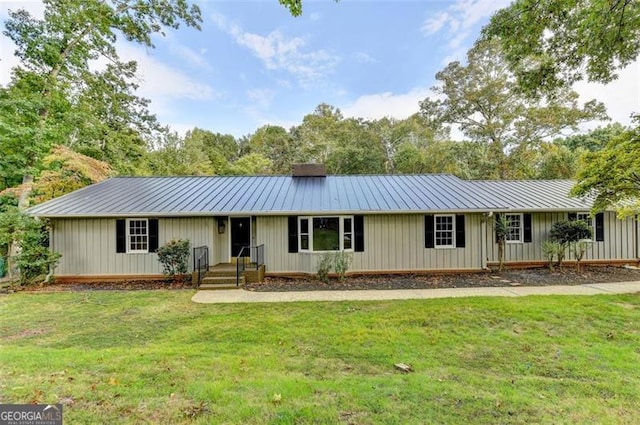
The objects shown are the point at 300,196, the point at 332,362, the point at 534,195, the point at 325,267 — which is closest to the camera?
the point at 332,362

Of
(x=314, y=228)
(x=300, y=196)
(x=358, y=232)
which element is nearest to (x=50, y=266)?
(x=300, y=196)

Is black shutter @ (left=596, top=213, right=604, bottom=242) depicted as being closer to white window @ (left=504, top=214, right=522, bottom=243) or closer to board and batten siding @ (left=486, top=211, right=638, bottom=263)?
board and batten siding @ (left=486, top=211, right=638, bottom=263)

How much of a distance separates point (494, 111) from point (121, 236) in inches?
1036

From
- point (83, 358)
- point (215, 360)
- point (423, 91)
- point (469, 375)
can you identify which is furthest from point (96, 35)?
point (423, 91)

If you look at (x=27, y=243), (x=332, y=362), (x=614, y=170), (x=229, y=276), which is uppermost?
(x=614, y=170)

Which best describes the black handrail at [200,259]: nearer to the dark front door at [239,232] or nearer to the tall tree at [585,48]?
the dark front door at [239,232]

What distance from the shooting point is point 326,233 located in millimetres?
10562

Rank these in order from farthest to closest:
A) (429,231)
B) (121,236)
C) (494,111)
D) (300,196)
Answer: (494,111), (300,196), (429,231), (121,236)

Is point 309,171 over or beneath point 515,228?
over

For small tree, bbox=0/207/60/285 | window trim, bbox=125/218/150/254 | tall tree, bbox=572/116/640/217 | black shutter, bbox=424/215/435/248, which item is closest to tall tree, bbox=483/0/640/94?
tall tree, bbox=572/116/640/217

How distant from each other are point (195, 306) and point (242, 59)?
15.0 meters

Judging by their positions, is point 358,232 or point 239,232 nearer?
point 358,232

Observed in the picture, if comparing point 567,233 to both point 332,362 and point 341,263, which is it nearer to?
point 341,263

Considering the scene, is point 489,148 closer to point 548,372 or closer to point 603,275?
point 603,275
